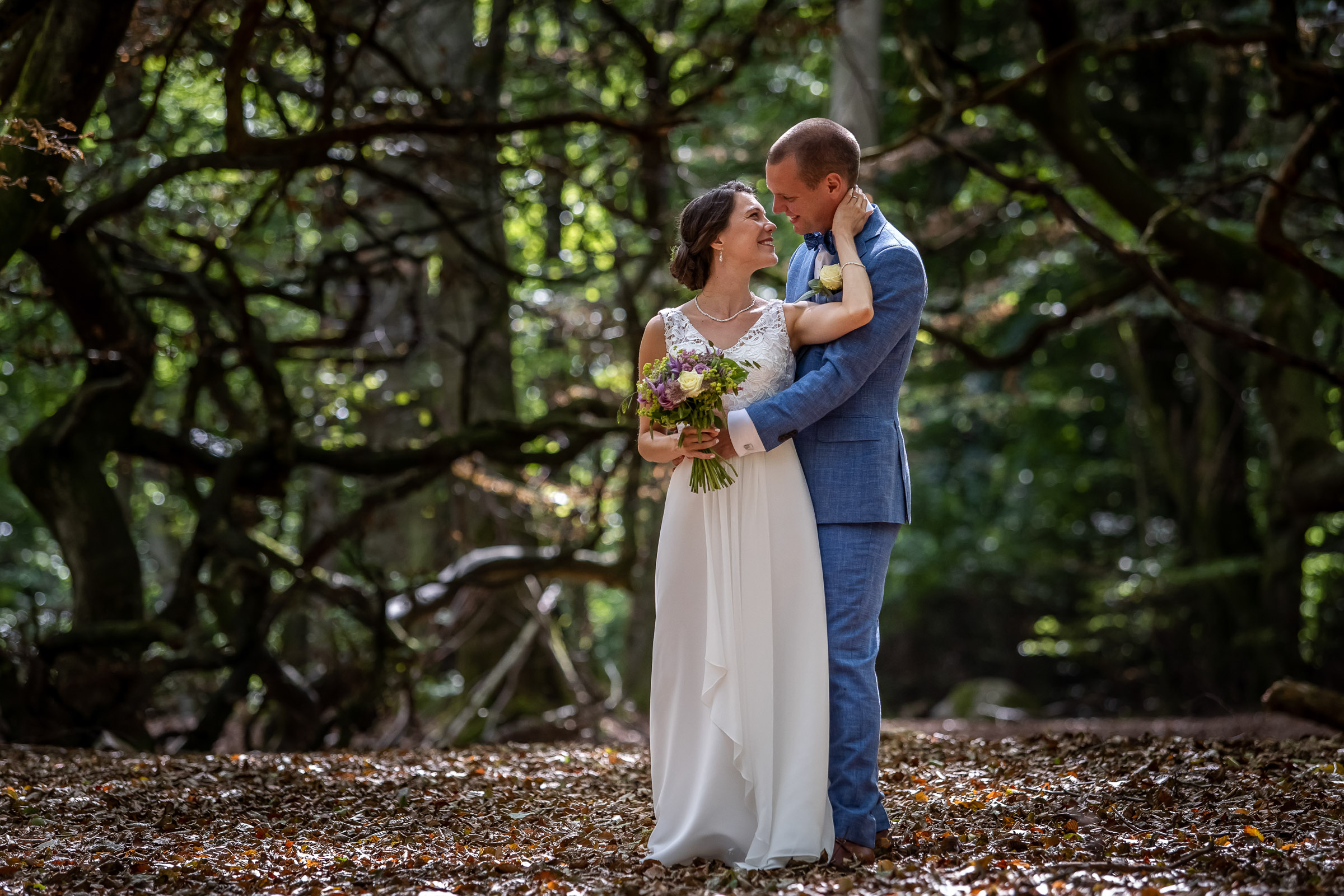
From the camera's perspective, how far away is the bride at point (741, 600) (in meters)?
3.58

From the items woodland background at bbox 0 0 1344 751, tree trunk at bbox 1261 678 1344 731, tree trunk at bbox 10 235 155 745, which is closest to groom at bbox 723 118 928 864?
woodland background at bbox 0 0 1344 751

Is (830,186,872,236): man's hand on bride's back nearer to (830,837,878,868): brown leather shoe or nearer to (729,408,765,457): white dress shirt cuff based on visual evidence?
(729,408,765,457): white dress shirt cuff

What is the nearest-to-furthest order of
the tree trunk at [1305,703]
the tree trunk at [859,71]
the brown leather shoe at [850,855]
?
1. the brown leather shoe at [850,855]
2. the tree trunk at [1305,703]
3. the tree trunk at [859,71]

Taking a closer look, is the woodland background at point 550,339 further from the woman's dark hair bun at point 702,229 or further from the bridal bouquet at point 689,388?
the bridal bouquet at point 689,388

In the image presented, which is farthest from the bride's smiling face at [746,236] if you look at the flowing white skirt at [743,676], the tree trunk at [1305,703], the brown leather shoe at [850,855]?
the tree trunk at [1305,703]

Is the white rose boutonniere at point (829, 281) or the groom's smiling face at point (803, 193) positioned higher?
the groom's smiling face at point (803, 193)

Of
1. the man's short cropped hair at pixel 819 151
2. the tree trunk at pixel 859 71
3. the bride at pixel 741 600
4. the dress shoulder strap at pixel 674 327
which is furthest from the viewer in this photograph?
the tree trunk at pixel 859 71

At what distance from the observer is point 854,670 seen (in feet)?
11.9

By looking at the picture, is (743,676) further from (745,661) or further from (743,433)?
(743,433)

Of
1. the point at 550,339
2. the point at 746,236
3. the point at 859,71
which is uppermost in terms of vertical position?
the point at 859,71

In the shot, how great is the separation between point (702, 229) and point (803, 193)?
14.7 inches

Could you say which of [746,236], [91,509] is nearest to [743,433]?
[746,236]

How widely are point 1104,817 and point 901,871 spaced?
1113 mm

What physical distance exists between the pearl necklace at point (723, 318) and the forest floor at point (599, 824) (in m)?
1.84
